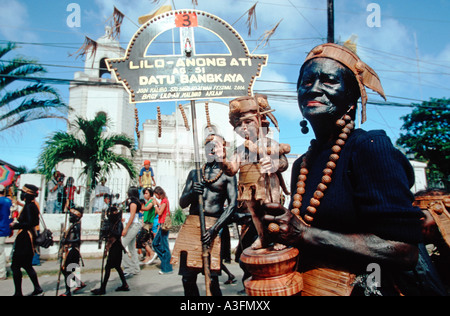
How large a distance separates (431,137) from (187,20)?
2829 cm

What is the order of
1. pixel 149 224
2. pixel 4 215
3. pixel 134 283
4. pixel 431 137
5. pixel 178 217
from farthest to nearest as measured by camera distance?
pixel 431 137 < pixel 178 217 < pixel 149 224 < pixel 4 215 < pixel 134 283

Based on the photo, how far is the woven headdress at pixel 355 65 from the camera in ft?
5.01

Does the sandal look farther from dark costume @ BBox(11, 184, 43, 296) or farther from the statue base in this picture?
the statue base

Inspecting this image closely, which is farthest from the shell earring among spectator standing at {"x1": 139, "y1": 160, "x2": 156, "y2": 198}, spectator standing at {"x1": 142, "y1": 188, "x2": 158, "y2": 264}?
spectator standing at {"x1": 139, "y1": 160, "x2": 156, "y2": 198}

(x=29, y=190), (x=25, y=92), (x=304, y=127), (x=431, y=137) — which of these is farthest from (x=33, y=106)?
(x=431, y=137)

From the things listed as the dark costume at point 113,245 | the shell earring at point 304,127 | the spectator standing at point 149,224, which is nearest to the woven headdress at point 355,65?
the shell earring at point 304,127

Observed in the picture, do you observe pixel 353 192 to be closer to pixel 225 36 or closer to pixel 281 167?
pixel 281 167

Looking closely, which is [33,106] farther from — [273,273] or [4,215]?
[273,273]

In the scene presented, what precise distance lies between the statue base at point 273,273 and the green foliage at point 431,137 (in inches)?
1024

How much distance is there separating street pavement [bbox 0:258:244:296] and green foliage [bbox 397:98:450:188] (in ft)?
73.9

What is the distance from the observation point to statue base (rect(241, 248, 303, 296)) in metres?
1.21

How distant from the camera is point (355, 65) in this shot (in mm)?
1535
